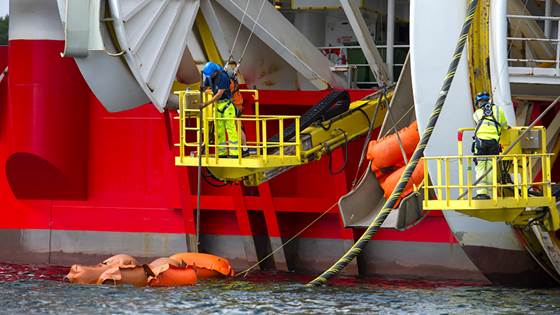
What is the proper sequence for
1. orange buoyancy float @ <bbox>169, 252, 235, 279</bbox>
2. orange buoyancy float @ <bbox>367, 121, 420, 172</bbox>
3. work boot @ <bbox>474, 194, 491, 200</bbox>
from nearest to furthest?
work boot @ <bbox>474, 194, 491, 200</bbox> → orange buoyancy float @ <bbox>367, 121, 420, 172</bbox> → orange buoyancy float @ <bbox>169, 252, 235, 279</bbox>

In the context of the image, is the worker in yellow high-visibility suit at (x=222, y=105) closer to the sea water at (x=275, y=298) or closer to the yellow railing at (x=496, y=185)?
the sea water at (x=275, y=298)

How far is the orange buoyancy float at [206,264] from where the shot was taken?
75.7 ft

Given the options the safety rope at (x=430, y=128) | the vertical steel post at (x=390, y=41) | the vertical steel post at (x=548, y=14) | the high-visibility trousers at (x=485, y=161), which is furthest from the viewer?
the vertical steel post at (x=390, y=41)

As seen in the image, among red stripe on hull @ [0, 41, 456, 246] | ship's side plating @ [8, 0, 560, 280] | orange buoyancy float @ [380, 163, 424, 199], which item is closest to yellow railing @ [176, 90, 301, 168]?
orange buoyancy float @ [380, 163, 424, 199]

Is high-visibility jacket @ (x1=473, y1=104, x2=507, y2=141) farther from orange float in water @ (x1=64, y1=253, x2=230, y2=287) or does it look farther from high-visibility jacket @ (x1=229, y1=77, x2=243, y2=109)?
orange float in water @ (x1=64, y1=253, x2=230, y2=287)

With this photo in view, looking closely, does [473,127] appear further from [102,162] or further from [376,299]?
[102,162]

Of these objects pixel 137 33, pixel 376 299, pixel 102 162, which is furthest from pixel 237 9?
pixel 376 299

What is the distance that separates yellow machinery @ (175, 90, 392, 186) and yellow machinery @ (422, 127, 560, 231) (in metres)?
2.29

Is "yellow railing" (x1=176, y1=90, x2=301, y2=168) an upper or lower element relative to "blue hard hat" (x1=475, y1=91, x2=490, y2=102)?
lower

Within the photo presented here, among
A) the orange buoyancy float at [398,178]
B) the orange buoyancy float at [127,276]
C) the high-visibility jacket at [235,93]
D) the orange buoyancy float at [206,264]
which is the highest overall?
the high-visibility jacket at [235,93]

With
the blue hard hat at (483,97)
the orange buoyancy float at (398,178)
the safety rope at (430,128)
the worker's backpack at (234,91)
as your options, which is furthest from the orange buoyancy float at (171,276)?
the blue hard hat at (483,97)

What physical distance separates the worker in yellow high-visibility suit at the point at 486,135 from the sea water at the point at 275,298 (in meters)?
1.69

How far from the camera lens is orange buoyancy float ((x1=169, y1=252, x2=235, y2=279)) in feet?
75.7

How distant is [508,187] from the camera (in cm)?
1992
